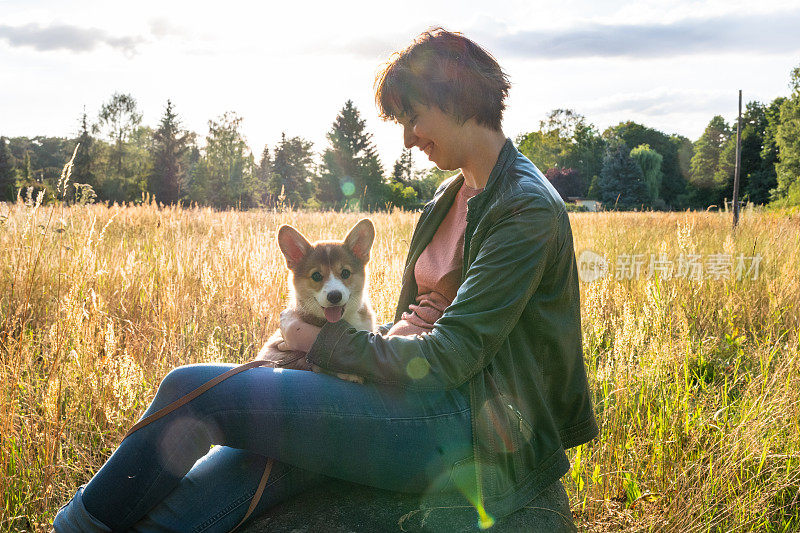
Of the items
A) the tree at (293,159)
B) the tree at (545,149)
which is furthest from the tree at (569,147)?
the tree at (293,159)

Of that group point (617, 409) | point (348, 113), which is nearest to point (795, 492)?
point (617, 409)

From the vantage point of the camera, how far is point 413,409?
1658 mm

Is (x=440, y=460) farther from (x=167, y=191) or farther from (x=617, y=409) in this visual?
(x=167, y=191)

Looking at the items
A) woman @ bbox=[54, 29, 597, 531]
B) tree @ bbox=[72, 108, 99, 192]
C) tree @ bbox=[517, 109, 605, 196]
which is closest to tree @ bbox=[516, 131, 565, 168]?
tree @ bbox=[517, 109, 605, 196]

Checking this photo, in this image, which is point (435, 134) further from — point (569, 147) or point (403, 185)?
point (569, 147)

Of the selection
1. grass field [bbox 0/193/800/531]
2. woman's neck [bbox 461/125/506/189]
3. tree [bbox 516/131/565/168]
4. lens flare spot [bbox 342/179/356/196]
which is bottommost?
grass field [bbox 0/193/800/531]

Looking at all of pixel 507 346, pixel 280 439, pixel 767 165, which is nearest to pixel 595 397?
pixel 507 346

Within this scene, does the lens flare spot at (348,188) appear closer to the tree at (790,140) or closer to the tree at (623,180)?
the tree at (623,180)

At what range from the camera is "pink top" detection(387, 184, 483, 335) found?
7.10ft

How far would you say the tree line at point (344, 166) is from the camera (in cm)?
3744

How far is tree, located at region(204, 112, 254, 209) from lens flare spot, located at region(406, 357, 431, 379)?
140 feet

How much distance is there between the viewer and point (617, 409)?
9.54 feet

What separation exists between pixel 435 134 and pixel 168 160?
144 ft

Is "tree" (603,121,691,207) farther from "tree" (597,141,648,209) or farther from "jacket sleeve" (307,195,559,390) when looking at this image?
"jacket sleeve" (307,195,559,390)
